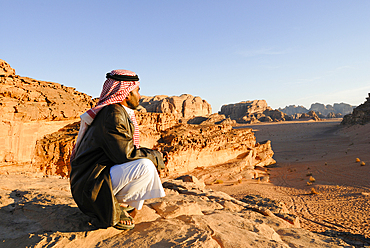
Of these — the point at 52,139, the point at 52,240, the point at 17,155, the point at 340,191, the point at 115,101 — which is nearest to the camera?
the point at 52,240

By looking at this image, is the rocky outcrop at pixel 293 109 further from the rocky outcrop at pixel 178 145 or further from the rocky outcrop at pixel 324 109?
the rocky outcrop at pixel 178 145

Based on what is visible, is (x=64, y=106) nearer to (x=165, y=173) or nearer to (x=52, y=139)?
(x=52, y=139)

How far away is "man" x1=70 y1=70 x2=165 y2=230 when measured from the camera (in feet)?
6.79

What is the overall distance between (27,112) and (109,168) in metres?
6.74

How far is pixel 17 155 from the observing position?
686 centimetres

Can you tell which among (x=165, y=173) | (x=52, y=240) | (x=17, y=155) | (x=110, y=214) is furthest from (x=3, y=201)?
(x=165, y=173)

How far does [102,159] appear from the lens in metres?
2.18

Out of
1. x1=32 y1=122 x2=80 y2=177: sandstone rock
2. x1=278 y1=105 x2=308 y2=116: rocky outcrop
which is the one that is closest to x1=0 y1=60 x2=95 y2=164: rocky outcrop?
x1=32 y1=122 x2=80 y2=177: sandstone rock

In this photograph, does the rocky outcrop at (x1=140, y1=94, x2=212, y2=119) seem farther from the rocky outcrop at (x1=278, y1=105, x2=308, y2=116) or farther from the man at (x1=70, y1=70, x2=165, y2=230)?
the rocky outcrop at (x1=278, y1=105, x2=308, y2=116)

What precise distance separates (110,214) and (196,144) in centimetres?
1095

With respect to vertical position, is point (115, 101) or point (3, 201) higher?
point (115, 101)

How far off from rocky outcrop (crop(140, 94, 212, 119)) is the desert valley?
26651 mm

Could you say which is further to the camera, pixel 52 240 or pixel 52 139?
pixel 52 139

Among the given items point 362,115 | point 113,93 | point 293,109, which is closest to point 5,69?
point 113,93
